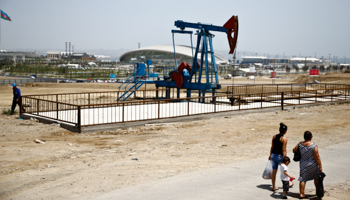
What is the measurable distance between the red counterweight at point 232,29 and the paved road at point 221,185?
16.9 m

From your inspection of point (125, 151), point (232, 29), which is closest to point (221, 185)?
point (125, 151)

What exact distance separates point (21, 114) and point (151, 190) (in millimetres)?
12495

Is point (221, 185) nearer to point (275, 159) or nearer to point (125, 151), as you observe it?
point (275, 159)

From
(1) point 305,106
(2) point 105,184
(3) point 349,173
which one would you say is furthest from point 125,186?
(1) point 305,106

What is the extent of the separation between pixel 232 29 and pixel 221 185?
19808 mm

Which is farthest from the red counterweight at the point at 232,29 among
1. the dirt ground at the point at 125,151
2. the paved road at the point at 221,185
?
the paved road at the point at 221,185

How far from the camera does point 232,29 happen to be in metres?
25.8

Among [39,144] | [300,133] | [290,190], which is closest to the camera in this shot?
[290,190]

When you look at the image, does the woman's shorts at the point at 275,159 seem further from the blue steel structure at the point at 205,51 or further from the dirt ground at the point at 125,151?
the blue steel structure at the point at 205,51

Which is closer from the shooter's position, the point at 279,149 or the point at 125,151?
the point at 279,149

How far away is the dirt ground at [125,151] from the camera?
24.9 ft

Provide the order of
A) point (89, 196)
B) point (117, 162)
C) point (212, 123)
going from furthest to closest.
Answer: point (212, 123), point (117, 162), point (89, 196)

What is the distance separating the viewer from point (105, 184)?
7539 millimetres

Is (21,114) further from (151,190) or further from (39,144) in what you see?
(151,190)
